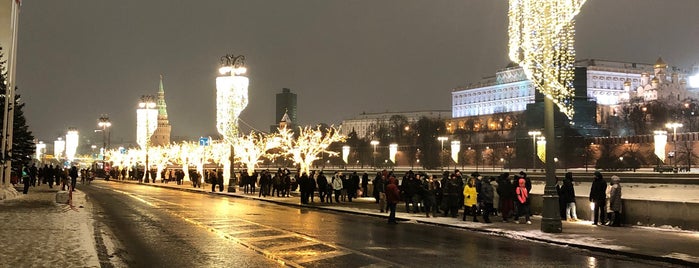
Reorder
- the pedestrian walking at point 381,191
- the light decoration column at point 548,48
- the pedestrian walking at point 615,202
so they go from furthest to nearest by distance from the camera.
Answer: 1. the pedestrian walking at point 381,191
2. the pedestrian walking at point 615,202
3. the light decoration column at point 548,48

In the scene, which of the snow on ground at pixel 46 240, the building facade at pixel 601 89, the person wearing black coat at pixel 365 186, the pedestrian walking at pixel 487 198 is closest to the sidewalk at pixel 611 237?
the pedestrian walking at pixel 487 198

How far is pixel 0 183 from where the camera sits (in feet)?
115

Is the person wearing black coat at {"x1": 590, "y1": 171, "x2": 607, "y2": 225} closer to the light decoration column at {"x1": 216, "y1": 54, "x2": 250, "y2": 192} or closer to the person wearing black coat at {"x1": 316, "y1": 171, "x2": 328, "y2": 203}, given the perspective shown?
the person wearing black coat at {"x1": 316, "y1": 171, "x2": 328, "y2": 203}

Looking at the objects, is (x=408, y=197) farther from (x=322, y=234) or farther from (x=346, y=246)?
(x=346, y=246)

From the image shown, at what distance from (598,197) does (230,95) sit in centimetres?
3049

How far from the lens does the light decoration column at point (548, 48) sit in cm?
2075

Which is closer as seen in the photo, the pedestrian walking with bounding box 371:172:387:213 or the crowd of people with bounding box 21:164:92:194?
the pedestrian walking with bounding box 371:172:387:213

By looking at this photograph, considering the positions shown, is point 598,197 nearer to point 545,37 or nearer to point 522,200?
point 522,200

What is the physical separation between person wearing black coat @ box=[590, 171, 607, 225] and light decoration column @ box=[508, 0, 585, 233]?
2427 mm

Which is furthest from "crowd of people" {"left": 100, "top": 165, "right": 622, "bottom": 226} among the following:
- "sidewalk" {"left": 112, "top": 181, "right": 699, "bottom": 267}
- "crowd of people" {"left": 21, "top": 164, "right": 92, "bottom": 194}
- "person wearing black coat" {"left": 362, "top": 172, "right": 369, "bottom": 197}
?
"crowd of people" {"left": 21, "top": 164, "right": 92, "bottom": 194}

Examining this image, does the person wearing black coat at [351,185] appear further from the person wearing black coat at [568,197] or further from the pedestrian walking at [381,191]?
the person wearing black coat at [568,197]

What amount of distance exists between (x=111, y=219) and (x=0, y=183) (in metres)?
13.3

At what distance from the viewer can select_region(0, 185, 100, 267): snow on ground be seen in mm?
13055

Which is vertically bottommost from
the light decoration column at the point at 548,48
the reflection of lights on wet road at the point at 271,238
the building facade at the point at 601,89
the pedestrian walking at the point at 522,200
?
the reflection of lights on wet road at the point at 271,238
